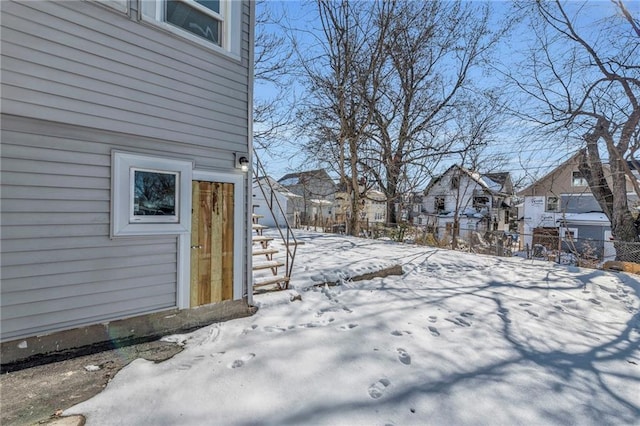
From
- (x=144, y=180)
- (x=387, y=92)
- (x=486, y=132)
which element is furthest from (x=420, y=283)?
(x=486, y=132)

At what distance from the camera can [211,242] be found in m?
3.84

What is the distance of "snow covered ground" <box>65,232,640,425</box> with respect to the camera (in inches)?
89.0

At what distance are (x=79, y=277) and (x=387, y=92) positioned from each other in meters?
13.2

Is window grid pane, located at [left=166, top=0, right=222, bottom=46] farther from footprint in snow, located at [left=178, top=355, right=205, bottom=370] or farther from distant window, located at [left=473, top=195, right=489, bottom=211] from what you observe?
distant window, located at [left=473, top=195, right=489, bottom=211]

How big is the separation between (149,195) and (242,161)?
1195 mm

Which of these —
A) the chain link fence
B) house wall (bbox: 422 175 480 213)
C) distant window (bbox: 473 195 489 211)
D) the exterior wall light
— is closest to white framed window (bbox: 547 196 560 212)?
the chain link fence

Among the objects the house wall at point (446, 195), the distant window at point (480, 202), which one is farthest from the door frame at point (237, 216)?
the distant window at point (480, 202)

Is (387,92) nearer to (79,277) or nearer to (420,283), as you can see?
(420,283)

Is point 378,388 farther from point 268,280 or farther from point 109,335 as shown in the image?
point 109,335

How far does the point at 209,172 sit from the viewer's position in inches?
149

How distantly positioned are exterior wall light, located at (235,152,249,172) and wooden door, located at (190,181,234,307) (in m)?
0.27

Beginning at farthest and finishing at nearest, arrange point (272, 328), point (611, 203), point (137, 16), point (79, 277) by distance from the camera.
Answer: point (611, 203)
point (272, 328)
point (137, 16)
point (79, 277)

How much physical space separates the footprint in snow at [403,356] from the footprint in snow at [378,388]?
1.35 ft

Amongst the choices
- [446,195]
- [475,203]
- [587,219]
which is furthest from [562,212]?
[475,203]
